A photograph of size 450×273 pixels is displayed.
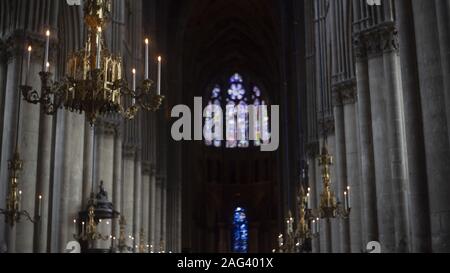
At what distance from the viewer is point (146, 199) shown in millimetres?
37750

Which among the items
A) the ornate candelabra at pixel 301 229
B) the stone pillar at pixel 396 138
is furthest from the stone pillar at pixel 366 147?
the ornate candelabra at pixel 301 229

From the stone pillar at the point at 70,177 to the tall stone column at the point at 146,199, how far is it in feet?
47.2

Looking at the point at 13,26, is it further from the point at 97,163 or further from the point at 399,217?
the point at 399,217

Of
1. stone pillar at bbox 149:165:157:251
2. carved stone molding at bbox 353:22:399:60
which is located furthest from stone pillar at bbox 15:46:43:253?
stone pillar at bbox 149:165:157:251

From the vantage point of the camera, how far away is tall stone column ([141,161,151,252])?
37.5m

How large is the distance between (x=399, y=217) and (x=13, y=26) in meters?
11.3

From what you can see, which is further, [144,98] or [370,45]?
[370,45]

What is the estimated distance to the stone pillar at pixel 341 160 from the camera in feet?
80.0

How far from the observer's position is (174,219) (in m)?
49.5

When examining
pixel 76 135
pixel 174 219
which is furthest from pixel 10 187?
pixel 174 219

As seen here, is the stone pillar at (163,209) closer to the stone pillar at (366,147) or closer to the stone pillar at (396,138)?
the stone pillar at (366,147)

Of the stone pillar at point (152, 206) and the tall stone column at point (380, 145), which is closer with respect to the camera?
the tall stone column at point (380, 145)

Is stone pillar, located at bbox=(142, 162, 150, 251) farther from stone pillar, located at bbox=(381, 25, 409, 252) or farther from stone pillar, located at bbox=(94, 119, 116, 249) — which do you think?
stone pillar, located at bbox=(381, 25, 409, 252)
